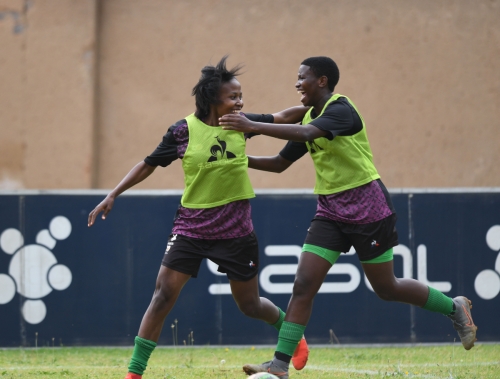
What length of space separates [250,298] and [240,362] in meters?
1.75

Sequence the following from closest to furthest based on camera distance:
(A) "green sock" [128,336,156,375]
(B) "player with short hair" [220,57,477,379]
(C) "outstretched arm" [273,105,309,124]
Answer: (A) "green sock" [128,336,156,375]
(B) "player with short hair" [220,57,477,379]
(C) "outstretched arm" [273,105,309,124]

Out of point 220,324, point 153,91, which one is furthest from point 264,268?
point 153,91

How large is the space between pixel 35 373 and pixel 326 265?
8.37 ft

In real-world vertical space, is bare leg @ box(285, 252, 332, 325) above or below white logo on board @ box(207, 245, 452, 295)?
above

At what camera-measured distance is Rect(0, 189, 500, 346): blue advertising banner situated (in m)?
7.80

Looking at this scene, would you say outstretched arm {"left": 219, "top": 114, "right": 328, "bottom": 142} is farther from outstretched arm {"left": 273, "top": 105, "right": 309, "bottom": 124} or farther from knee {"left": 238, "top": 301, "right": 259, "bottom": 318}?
knee {"left": 238, "top": 301, "right": 259, "bottom": 318}

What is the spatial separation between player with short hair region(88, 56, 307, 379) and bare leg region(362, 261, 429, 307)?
814 mm

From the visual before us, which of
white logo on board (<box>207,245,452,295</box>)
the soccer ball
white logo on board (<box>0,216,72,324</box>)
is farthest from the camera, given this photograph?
white logo on board (<box>207,245,452,295</box>)

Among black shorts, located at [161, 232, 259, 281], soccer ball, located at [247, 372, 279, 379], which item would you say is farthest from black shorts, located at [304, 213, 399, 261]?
soccer ball, located at [247, 372, 279, 379]

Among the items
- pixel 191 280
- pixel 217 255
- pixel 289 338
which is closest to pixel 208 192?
pixel 217 255

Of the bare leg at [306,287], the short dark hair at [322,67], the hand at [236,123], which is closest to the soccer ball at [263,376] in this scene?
the bare leg at [306,287]

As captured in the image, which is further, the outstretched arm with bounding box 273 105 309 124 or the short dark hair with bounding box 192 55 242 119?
the outstretched arm with bounding box 273 105 309 124

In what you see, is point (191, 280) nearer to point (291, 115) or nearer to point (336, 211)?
point (291, 115)

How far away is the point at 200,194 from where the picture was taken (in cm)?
518
